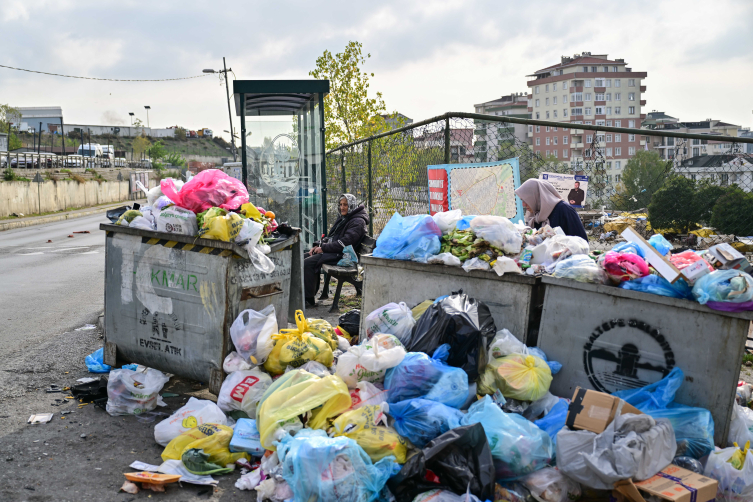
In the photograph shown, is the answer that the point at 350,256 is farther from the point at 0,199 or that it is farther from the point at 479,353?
the point at 0,199

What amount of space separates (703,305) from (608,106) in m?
109

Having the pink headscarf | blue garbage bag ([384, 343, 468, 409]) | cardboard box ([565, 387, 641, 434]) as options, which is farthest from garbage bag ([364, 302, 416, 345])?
the pink headscarf

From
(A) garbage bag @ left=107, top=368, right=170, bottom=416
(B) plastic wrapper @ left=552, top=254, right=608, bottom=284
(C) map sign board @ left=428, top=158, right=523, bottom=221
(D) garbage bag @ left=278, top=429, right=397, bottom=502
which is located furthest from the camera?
(C) map sign board @ left=428, top=158, right=523, bottom=221

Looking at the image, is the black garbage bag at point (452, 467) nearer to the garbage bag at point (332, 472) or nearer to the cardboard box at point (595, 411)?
the garbage bag at point (332, 472)

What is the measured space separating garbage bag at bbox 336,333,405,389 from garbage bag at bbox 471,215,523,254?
1.15 meters

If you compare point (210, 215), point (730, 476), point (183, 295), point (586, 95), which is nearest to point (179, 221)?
point (210, 215)

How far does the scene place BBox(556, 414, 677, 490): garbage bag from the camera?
2598mm

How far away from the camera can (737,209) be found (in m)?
7.41

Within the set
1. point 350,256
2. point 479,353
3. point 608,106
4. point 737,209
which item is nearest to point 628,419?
point 479,353

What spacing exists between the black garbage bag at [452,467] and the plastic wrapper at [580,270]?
52.8 inches

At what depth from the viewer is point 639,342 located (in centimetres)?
336

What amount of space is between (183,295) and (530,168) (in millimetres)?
4474

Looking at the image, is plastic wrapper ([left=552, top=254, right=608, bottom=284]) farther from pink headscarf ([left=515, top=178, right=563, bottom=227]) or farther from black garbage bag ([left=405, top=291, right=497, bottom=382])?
pink headscarf ([left=515, top=178, right=563, bottom=227])

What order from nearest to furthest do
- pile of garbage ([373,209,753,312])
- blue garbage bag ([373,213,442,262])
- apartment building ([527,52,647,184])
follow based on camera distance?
pile of garbage ([373,209,753,312]) < blue garbage bag ([373,213,442,262]) < apartment building ([527,52,647,184])
